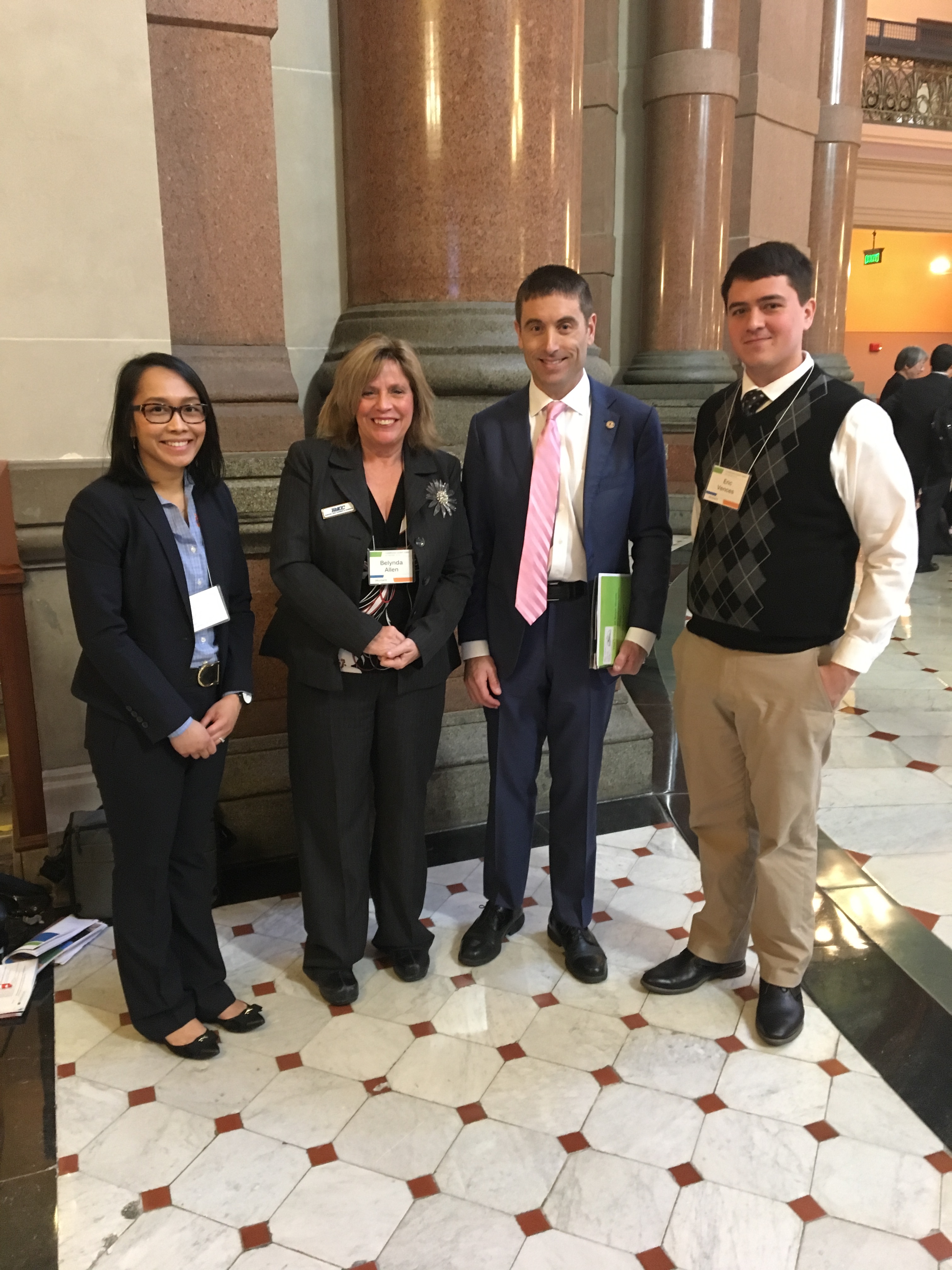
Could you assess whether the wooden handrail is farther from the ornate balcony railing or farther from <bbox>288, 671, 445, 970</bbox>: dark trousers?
the ornate balcony railing

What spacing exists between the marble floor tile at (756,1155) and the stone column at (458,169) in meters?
2.40

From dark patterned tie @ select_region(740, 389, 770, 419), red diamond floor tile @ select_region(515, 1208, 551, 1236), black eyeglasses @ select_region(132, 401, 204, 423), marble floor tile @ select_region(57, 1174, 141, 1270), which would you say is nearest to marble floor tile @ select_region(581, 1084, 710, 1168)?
red diamond floor tile @ select_region(515, 1208, 551, 1236)

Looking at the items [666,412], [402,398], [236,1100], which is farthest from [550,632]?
[666,412]

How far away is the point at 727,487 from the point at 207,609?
47.8 inches

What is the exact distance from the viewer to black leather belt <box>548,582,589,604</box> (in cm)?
255

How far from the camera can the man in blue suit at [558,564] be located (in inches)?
97.0

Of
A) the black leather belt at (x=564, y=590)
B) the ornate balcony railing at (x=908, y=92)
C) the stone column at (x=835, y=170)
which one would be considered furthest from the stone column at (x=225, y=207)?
the ornate balcony railing at (x=908, y=92)

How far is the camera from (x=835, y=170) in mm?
9133

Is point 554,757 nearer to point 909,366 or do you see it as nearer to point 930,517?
point 930,517

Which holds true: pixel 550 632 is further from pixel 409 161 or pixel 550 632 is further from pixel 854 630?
pixel 409 161

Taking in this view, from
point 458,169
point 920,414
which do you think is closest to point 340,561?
point 458,169

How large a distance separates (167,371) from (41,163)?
129 centimetres

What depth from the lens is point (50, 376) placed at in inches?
119

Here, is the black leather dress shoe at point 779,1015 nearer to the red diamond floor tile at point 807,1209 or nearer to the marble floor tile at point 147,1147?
the red diamond floor tile at point 807,1209
